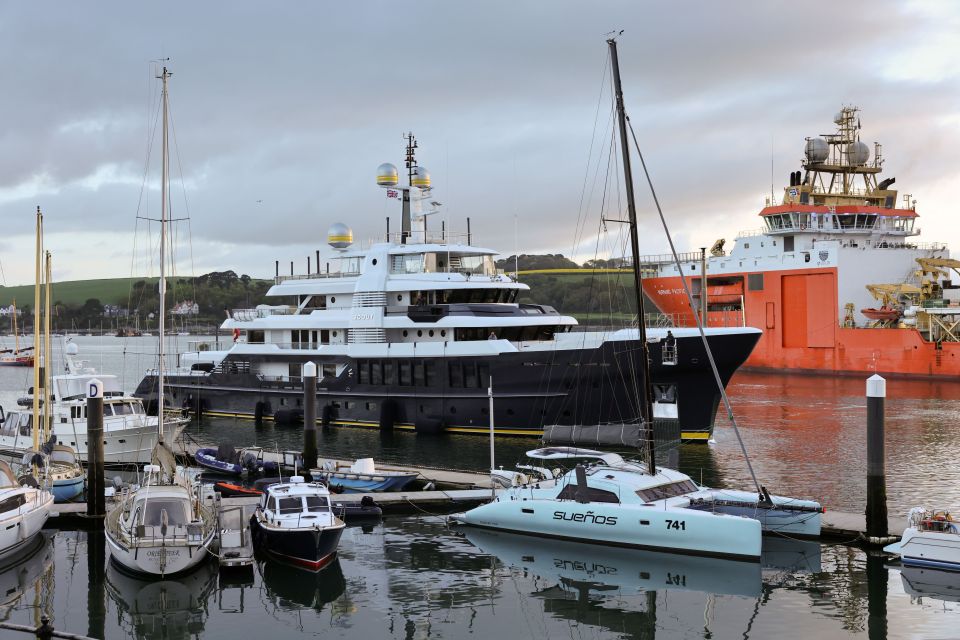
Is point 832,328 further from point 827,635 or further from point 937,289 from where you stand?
point 827,635

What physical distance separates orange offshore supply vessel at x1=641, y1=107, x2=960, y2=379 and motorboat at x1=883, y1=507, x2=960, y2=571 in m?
36.3

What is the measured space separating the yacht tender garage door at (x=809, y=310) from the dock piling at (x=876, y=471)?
4207 centimetres

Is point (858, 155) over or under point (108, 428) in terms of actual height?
over

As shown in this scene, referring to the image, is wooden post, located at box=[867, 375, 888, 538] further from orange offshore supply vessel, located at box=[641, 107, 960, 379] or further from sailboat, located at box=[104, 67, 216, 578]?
orange offshore supply vessel, located at box=[641, 107, 960, 379]

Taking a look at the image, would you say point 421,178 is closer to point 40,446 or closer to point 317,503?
point 40,446

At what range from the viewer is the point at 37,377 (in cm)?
2400

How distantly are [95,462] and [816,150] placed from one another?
6083 cm

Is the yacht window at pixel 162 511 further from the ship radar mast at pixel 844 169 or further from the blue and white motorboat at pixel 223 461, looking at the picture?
the ship radar mast at pixel 844 169

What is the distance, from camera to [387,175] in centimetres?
3716

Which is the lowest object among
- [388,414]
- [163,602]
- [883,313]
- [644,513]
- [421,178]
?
[163,602]

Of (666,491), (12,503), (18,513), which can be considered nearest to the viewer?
(18,513)

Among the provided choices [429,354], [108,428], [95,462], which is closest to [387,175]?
[429,354]

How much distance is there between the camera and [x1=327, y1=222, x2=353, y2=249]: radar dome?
1490 inches

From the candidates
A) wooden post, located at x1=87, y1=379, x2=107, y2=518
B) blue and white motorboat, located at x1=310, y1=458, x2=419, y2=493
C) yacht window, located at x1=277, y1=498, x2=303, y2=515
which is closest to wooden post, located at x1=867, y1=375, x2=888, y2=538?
blue and white motorboat, located at x1=310, y1=458, x2=419, y2=493
